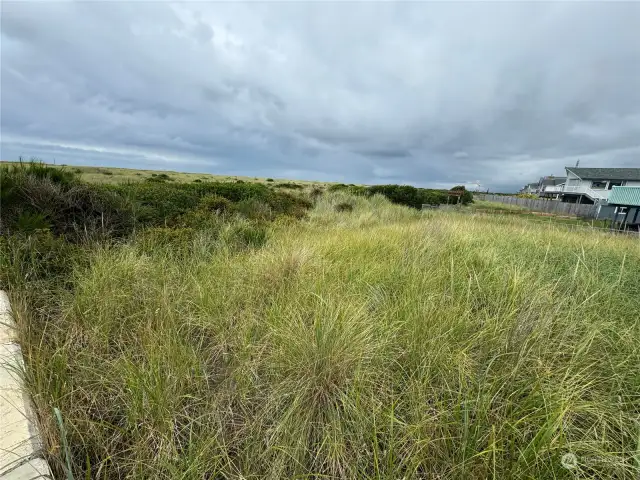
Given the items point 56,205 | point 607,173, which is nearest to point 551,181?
point 607,173

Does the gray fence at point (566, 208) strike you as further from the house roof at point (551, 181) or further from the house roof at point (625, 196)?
the house roof at point (551, 181)

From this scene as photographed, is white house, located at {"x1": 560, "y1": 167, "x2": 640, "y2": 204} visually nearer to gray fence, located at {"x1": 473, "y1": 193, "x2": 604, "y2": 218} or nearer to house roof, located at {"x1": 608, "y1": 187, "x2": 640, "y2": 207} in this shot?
gray fence, located at {"x1": 473, "y1": 193, "x2": 604, "y2": 218}

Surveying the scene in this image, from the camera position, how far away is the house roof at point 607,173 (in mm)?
40891

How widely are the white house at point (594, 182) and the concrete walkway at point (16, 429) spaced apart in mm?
54744

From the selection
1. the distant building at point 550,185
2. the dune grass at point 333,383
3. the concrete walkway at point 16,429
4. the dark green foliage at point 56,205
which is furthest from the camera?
the distant building at point 550,185

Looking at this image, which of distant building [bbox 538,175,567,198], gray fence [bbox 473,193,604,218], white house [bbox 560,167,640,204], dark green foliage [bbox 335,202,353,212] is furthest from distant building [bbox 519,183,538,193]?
dark green foliage [bbox 335,202,353,212]

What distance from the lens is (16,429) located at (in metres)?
1.53

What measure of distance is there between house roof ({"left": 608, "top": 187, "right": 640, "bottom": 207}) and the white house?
17939mm

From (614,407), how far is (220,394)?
7.65 ft

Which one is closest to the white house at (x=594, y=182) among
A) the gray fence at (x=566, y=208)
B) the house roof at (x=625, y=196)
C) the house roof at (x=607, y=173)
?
the house roof at (x=607, y=173)

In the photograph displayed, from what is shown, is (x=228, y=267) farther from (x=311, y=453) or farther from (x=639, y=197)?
(x=639, y=197)

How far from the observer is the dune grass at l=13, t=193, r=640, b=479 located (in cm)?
145

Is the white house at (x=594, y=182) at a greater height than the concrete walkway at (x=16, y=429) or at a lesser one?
greater

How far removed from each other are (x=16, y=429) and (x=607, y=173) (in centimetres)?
6254
